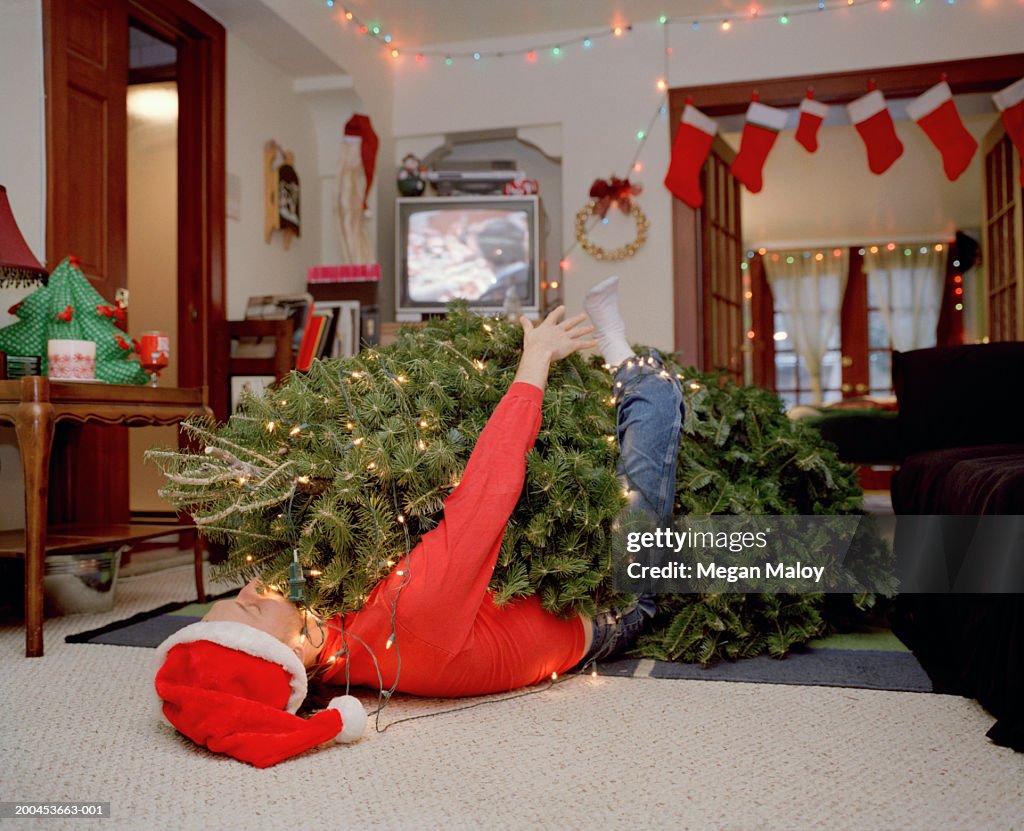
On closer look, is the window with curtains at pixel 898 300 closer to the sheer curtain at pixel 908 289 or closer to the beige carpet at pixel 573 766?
the sheer curtain at pixel 908 289

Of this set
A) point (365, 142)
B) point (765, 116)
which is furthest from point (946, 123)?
point (365, 142)

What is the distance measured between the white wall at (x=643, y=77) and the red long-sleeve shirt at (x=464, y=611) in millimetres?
3257

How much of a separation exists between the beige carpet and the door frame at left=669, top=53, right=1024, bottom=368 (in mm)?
2935

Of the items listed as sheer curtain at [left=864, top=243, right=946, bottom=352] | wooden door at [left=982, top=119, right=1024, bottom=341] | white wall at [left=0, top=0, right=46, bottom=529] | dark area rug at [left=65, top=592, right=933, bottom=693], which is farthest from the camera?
sheer curtain at [left=864, top=243, right=946, bottom=352]

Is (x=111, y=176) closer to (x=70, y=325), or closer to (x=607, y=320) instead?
(x=70, y=325)

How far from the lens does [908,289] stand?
9.22m

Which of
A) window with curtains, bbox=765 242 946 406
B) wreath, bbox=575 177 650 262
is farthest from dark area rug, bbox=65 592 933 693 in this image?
window with curtains, bbox=765 242 946 406

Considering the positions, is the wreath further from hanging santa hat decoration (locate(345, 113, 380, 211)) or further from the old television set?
hanging santa hat decoration (locate(345, 113, 380, 211))

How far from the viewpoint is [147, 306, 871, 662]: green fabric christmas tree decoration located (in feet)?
4.94

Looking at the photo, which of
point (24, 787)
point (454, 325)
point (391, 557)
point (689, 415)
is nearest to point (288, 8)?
point (454, 325)

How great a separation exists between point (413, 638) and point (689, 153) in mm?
3791

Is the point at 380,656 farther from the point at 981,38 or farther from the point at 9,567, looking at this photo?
the point at 981,38

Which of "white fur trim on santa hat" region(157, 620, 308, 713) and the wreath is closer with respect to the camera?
"white fur trim on santa hat" region(157, 620, 308, 713)

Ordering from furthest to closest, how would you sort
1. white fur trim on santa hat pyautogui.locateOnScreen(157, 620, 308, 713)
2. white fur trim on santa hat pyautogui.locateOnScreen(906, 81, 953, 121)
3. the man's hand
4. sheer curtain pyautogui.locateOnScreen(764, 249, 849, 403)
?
sheer curtain pyautogui.locateOnScreen(764, 249, 849, 403)
white fur trim on santa hat pyautogui.locateOnScreen(906, 81, 953, 121)
the man's hand
white fur trim on santa hat pyautogui.locateOnScreen(157, 620, 308, 713)
